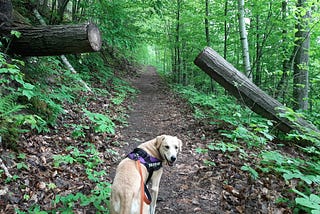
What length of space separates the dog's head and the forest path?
888 mm

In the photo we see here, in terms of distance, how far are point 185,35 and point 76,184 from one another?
1205 cm

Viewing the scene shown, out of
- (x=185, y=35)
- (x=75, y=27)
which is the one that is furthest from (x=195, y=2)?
(x=75, y=27)

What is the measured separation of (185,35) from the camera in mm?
14055

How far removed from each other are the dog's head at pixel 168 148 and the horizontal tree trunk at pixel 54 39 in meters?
3.04

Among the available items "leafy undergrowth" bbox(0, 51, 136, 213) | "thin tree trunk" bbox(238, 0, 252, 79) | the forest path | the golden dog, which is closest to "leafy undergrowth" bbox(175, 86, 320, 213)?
the forest path

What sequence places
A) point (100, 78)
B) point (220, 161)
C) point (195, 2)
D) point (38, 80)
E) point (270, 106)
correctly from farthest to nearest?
point (195, 2) < point (100, 78) < point (270, 106) < point (38, 80) < point (220, 161)

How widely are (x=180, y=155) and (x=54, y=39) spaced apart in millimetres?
4146

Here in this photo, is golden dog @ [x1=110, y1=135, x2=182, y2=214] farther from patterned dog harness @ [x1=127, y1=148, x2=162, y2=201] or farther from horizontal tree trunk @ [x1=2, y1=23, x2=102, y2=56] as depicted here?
horizontal tree trunk @ [x1=2, y1=23, x2=102, y2=56]

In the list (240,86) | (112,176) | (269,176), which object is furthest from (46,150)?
(240,86)

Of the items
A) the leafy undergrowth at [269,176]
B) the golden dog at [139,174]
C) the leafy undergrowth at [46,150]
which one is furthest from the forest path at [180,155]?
the leafy undergrowth at [46,150]

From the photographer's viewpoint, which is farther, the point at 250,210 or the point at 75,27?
the point at 75,27

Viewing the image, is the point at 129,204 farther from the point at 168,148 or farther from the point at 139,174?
the point at 168,148

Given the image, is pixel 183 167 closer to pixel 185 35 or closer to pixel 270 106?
pixel 270 106

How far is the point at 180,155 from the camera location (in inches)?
227
